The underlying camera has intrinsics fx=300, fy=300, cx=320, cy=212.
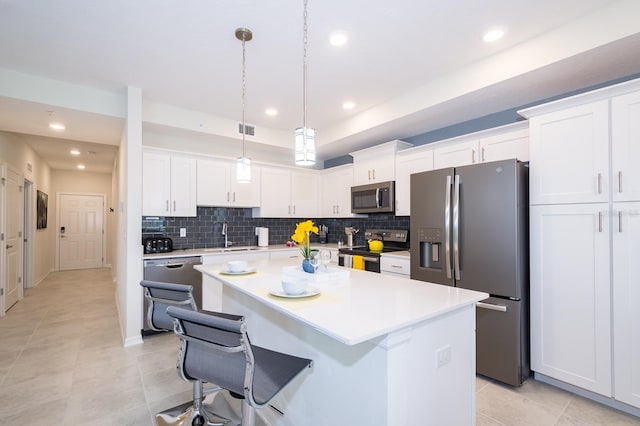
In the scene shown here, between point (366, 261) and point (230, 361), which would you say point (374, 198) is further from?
point (230, 361)

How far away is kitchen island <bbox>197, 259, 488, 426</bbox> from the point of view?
119 centimetres

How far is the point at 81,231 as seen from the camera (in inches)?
324

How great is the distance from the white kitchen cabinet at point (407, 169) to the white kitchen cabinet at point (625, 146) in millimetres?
1645

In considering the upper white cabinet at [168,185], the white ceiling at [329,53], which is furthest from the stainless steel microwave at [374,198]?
the upper white cabinet at [168,185]

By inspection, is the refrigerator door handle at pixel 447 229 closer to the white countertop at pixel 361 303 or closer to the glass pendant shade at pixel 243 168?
the white countertop at pixel 361 303

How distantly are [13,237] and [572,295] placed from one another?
711 cm

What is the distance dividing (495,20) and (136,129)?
138 inches

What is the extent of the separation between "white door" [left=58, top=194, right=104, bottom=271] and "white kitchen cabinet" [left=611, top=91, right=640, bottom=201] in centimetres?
1043

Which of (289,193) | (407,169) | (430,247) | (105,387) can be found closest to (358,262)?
(430,247)

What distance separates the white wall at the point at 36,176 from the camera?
14.8ft

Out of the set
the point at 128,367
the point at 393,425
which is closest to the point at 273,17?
the point at 393,425

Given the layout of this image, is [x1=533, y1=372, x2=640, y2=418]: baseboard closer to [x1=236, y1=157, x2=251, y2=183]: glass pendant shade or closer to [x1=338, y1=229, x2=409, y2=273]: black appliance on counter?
[x1=338, y1=229, x2=409, y2=273]: black appliance on counter

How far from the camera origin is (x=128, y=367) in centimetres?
277

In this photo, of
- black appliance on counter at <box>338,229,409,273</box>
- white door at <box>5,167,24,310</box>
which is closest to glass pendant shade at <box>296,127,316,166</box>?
black appliance on counter at <box>338,229,409,273</box>
